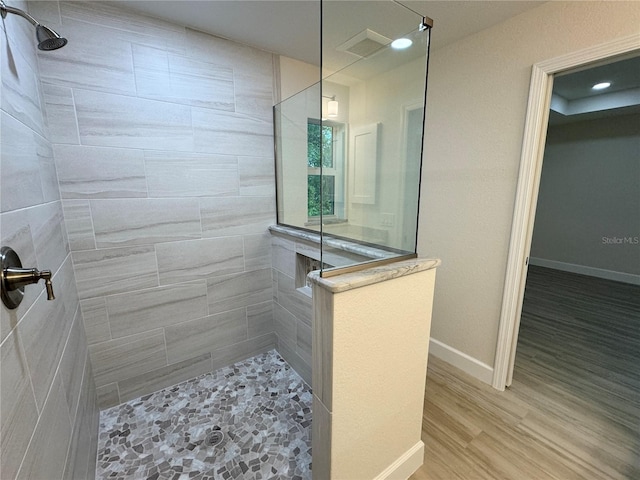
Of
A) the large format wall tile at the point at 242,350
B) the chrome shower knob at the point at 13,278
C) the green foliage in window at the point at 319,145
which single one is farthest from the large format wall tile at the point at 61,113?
the large format wall tile at the point at 242,350

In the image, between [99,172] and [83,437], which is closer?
[83,437]

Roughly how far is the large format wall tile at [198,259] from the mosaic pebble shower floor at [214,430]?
780 mm

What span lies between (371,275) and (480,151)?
1422mm

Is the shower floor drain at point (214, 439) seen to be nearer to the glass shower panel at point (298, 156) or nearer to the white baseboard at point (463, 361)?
the glass shower panel at point (298, 156)

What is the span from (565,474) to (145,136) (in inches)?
111

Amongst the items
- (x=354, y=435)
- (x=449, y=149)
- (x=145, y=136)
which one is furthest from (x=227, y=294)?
(x=449, y=149)

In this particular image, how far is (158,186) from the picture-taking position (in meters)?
1.67

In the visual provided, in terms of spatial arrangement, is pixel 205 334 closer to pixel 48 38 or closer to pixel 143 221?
pixel 143 221

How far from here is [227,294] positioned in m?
2.02

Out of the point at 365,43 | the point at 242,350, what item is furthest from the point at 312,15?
the point at 242,350

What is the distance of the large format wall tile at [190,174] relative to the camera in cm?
165

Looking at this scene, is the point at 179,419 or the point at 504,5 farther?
the point at 179,419

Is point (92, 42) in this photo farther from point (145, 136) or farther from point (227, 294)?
point (227, 294)

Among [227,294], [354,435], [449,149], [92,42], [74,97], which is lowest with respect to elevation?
[354,435]
